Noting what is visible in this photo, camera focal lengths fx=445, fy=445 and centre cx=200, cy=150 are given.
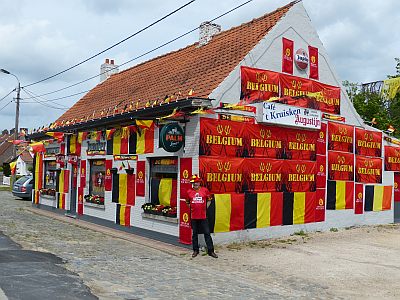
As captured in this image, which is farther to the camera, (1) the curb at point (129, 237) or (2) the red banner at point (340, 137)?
(2) the red banner at point (340, 137)

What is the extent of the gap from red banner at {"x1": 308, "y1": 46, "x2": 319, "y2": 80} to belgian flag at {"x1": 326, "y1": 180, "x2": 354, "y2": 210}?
3.41 meters

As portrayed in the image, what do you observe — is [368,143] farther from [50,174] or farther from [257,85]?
[50,174]

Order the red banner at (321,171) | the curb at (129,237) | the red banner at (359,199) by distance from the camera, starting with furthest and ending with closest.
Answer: the red banner at (359,199), the red banner at (321,171), the curb at (129,237)

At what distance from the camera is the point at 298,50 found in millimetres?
13570

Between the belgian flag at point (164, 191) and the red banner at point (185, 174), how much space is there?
1.75 ft

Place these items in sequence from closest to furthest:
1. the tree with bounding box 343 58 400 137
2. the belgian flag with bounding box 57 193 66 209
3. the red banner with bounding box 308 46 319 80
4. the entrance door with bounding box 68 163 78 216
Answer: the red banner with bounding box 308 46 319 80 < the entrance door with bounding box 68 163 78 216 < the belgian flag with bounding box 57 193 66 209 < the tree with bounding box 343 58 400 137

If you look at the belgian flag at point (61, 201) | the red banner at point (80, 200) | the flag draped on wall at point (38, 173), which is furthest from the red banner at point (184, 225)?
the flag draped on wall at point (38, 173)

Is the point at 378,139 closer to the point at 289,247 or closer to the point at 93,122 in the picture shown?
the point at 289,247

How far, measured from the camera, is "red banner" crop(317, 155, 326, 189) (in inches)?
544

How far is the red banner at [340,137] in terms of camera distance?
14250mm

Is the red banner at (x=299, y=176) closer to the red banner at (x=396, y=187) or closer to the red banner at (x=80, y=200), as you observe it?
the red banner at (x=396, y=187)

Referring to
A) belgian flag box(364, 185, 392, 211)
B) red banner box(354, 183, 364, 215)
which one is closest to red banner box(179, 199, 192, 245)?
red banner box(354, 183, 364, 215)

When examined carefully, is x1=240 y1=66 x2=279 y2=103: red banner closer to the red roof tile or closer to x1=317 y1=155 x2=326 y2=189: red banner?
the red roof tile

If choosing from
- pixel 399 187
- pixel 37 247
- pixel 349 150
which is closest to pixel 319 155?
pixel 349 150
